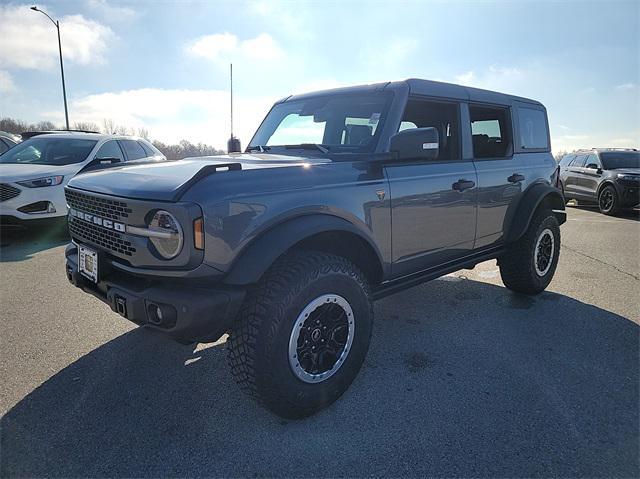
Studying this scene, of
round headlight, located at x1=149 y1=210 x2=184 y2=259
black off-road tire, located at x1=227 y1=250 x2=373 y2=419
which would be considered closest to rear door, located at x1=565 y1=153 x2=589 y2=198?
black off-road tire, located at x1=227 y1=250 x2=373 y2=419

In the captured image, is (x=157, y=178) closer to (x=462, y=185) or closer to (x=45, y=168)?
(x=462, y=185)

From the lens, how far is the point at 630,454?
7.02 feet

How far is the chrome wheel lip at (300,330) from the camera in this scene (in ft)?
7.54

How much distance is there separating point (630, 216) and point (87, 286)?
12.4m

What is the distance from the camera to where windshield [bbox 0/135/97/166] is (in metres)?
7.15

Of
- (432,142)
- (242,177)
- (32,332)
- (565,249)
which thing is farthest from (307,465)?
(565,249)

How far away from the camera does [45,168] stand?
6.73m

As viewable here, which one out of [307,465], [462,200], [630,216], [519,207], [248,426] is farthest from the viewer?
[630,216]

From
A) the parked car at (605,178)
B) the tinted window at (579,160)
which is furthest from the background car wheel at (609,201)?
the tinted window at (579,160)

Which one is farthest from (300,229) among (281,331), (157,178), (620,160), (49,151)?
(620,160)

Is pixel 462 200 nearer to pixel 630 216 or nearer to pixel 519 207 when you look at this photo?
pixel 519 207

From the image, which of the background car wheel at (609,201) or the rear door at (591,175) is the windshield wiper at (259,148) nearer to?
the background car wheel at (609,201)

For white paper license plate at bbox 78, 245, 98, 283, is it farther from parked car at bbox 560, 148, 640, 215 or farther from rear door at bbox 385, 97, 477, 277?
parked car at bbox 560, 148, 640, 215

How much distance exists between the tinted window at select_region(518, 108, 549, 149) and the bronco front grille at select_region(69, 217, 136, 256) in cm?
381
